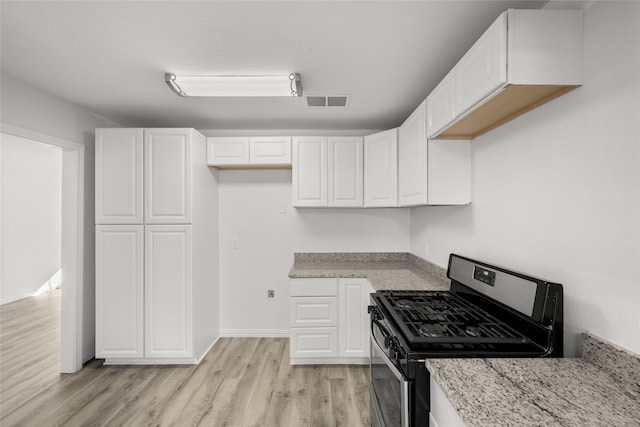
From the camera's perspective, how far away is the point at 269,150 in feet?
10.0

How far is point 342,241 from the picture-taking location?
11.0 ft

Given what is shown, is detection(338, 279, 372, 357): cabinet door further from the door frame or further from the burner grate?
the door frame

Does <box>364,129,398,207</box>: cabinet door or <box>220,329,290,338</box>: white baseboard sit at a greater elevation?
<box>364,129,398,207</box>: cabinet door

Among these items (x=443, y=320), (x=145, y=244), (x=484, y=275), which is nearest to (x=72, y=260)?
(x=145, y=244)

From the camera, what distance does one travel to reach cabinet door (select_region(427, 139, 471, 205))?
1992mm

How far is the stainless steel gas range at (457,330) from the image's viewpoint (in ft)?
3.76

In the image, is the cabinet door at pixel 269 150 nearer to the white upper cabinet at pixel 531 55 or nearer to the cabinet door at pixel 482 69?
the cabinet door at pixel 482 69

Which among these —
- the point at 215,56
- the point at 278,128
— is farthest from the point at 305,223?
the point at 215,56

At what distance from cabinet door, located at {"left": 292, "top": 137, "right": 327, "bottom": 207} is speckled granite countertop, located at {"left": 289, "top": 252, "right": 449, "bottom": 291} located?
70 cm

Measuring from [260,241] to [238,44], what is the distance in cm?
217

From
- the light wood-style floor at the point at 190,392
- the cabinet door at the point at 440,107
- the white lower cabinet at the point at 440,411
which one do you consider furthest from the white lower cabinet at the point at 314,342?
the cabinet door at the point at 440,107

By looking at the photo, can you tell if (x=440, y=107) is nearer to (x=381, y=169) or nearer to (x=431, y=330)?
(x=381, y=169)

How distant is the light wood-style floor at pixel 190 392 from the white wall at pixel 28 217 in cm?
270

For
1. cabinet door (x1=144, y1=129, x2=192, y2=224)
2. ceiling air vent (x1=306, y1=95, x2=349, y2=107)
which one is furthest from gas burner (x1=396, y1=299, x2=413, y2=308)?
cabinet door (x1=144, y1=129, x2=192, y2=224)
